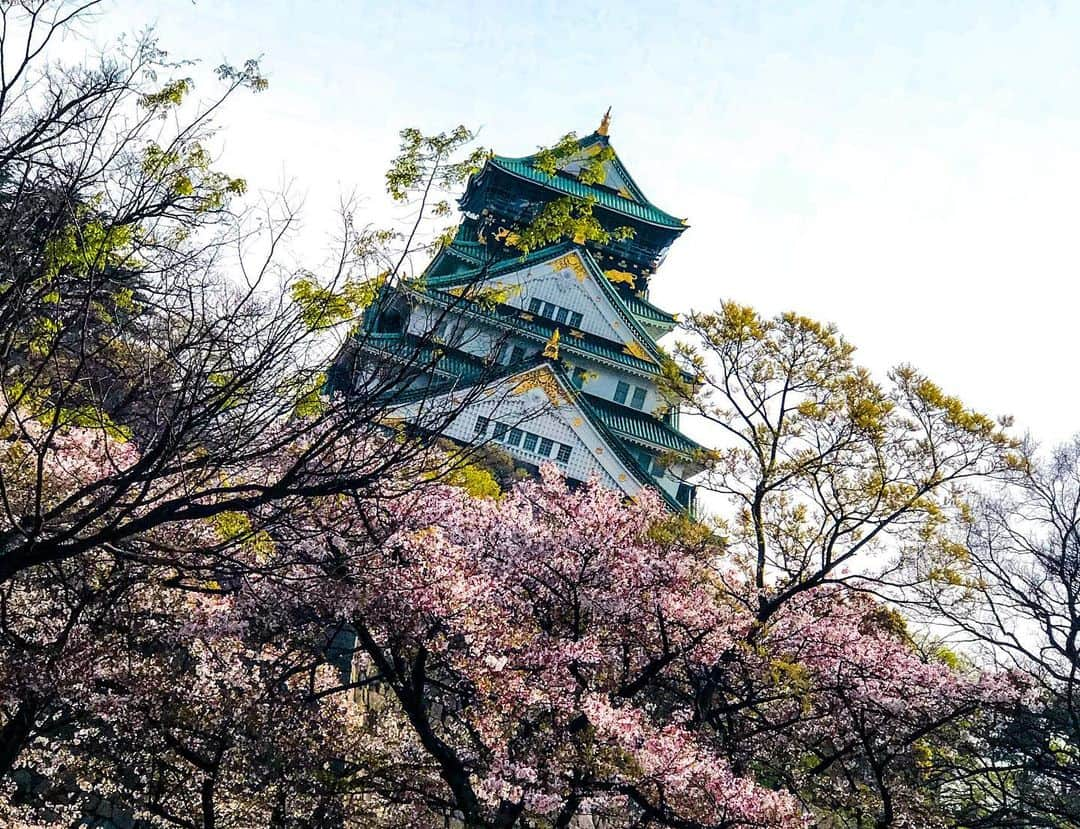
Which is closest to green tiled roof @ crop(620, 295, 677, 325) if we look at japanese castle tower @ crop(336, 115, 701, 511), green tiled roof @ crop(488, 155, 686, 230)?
japanese castle tower @ crop(336, 115, 701, 511)

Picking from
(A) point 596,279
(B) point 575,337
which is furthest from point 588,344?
(B) point 575,337

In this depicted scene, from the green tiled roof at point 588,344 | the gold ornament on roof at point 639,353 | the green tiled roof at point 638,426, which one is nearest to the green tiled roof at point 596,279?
the green tiled roof at point 588,344

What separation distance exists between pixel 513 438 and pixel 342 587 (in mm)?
21710

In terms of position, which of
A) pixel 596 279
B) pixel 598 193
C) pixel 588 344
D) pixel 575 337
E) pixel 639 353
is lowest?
pixel 575 337

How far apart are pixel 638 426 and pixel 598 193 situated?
13143mm

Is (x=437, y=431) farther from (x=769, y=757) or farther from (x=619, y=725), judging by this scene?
(x=769, y=757)

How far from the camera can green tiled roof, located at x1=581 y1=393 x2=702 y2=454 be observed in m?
35.3

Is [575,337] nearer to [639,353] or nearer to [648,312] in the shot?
[639,353]

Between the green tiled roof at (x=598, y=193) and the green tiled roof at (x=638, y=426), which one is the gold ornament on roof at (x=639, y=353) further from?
the green tiled roof at (x=598, y=193)

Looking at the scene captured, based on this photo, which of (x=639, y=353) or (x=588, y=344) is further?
(x=639, y=353)

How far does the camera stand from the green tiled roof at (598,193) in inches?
1577

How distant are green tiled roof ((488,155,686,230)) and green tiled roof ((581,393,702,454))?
10080mm

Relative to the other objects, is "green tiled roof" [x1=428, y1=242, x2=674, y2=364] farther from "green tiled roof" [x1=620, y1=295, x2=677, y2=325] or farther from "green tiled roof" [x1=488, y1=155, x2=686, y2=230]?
"green tiled roof" [x1=488, y1=155, x2=686, y2=230]

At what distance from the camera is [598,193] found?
42.7 meters
